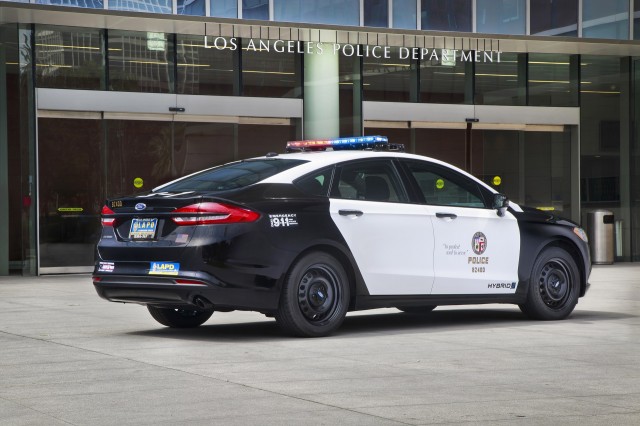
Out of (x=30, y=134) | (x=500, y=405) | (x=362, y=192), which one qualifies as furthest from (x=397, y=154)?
(x=30, y=134)

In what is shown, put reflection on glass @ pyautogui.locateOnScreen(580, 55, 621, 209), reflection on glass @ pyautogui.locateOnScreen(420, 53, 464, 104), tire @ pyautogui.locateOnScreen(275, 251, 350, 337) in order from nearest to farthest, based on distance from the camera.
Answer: tire @ pyautogui.locateOnScreen(275, 251, 350, 337), reflection on glass @ pyautogui.locateOnScreen(420, 53, 464, 104), reflection on glass @ pyautogui.locateOnScreen(580, 55, 621, 209)

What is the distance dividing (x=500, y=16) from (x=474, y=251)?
11.3 meters

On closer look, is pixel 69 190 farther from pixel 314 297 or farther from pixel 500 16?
pixel 314 297

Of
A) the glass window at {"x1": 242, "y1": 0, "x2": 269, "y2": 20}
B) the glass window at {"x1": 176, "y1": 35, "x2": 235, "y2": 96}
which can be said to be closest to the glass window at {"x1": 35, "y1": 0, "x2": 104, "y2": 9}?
the glass window at {"x1": 242, "y1": 0, "x2": 269, "y2": 20}

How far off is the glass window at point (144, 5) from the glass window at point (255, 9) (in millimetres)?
A: 1270

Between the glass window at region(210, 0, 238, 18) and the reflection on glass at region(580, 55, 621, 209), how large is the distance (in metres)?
7.83

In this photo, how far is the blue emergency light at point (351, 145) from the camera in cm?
1055

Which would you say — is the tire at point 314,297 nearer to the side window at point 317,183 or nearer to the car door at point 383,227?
the car door at point 383,227

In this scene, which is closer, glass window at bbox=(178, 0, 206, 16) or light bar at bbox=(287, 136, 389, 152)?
light bar at bbox=(287, 136, 389, 152)

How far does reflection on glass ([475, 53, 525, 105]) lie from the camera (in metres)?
22.5

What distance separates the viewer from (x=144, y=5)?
1817 cm

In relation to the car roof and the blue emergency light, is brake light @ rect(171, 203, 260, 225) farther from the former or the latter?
the blue emergency light

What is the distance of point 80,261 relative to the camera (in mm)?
19797

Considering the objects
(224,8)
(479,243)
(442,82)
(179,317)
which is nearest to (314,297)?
(179,317)
